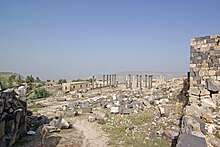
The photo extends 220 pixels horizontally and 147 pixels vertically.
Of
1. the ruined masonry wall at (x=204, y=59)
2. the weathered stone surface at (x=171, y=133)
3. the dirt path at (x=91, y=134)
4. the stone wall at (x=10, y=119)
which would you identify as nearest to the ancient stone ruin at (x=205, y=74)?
the ruined masonry wall at (x=204, y=59)

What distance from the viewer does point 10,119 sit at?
805 cm

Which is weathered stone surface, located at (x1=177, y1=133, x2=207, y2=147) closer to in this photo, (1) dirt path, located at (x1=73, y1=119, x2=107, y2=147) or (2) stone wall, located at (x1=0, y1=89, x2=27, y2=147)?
(1) dirt path, located at (x1=73, y1=119, x2=107, y2=147)

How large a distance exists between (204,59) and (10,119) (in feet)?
25.6

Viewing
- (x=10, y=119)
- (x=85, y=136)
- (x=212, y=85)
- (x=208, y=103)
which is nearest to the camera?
(x=10, y=119)

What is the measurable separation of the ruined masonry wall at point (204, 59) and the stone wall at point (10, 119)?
7.20 meters

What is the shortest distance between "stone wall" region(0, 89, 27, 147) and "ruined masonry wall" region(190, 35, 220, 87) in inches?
283

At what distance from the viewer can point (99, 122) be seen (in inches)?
443

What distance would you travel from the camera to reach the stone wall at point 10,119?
24.3ft

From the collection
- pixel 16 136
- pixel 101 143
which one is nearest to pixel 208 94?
pixel 101 143

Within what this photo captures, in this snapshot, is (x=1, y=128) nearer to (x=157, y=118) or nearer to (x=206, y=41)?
(x=157, y=118)

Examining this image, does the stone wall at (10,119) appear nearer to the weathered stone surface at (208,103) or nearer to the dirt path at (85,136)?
the dirt path at (85,136)

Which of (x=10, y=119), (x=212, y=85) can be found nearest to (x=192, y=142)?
(x=212, y=85)

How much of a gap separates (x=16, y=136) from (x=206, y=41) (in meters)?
8.27

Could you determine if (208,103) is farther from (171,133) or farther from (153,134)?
(153,134)
